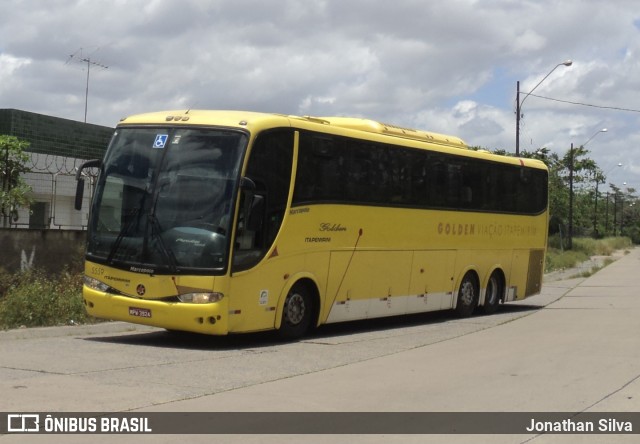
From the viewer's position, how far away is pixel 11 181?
1928 cm

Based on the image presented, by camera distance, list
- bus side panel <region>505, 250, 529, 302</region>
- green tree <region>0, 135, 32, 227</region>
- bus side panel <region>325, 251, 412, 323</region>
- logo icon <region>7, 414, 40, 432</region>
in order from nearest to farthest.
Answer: logo icon <region>7, 414, 40, 432</region>, bus side panel <region>325, 251, 412, 323</region>, green tree <region>0, 135, 32, 227</region>, bus side panel <region>505, 250, 529, 302</region>

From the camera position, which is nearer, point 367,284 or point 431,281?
point 367,284

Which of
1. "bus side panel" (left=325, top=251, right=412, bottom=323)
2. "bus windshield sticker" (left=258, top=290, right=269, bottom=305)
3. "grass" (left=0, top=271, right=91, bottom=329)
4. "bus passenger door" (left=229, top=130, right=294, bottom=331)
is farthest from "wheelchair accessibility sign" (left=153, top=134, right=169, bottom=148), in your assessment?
"grass" (left=0, top=271, right=91, bottom=329)

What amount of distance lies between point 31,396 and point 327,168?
7109 mm

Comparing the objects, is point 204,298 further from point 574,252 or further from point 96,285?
point 574,252

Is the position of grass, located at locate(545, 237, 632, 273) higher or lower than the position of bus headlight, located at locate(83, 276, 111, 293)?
higher

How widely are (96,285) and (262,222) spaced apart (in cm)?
271

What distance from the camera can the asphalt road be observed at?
8633 mm

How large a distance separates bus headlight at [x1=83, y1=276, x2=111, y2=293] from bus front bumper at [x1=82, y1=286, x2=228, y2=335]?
14 centimetres

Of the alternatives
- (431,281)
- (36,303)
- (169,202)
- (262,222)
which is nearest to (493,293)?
(431,281)

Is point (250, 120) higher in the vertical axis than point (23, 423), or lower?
higher

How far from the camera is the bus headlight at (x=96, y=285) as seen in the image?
13.0m

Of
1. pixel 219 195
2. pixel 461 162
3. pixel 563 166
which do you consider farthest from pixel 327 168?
pixel 563 166

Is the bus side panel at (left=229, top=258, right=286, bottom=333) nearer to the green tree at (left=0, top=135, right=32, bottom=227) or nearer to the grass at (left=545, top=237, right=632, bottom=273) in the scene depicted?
the green tree at (left=0, top=135, right=32, bottom=227)
